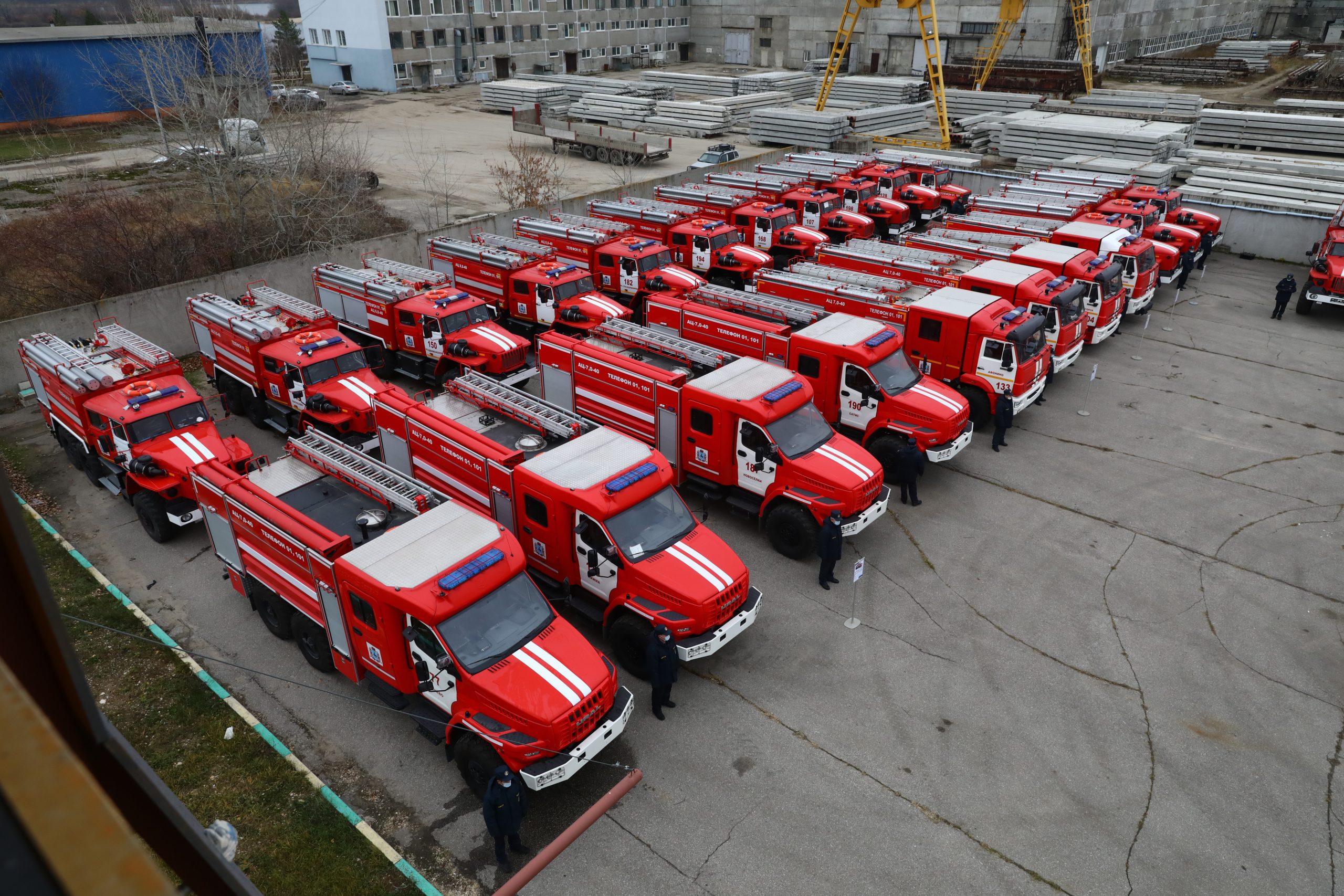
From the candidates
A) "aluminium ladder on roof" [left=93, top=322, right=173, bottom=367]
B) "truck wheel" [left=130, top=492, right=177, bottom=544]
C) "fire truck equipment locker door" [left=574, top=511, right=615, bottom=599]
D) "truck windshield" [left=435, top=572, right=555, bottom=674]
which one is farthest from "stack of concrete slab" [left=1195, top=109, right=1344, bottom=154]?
"truck wheel" [left=130, top=492, right=177, bottom=544]

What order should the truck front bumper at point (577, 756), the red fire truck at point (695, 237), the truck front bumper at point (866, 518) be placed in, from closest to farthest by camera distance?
1. the truck front bumper at point (577, 756)
2. the truck front bumper at point (866, 518)
3. the red fire truck at point (695, 237)

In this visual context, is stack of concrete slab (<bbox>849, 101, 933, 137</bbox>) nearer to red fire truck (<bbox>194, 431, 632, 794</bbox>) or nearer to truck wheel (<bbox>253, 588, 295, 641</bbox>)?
red fire truck (<bbox>194, 431, 632, 794</bbox>)

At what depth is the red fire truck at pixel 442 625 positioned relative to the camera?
926cm

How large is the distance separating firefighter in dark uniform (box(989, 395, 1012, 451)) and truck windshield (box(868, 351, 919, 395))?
7.54 ft

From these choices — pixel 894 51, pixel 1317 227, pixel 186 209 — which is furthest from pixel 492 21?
pixel 1317 227

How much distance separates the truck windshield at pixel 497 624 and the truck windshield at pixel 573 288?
12536 millimetres

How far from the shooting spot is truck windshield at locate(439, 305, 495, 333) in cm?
1939

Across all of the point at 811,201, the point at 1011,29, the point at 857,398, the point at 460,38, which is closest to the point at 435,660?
the point at 857,398

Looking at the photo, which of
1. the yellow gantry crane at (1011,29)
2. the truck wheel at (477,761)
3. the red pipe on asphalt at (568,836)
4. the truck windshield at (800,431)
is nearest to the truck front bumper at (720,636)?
the red pipe on asphalt at (568,836)

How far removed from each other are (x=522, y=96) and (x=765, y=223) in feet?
117

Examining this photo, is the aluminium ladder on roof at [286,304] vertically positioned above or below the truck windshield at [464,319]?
above

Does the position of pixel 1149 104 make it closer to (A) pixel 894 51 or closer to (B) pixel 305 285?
(A) pixel 894 51

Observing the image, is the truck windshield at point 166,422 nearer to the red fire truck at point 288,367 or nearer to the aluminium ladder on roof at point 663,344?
the red fire truck at point 288,367

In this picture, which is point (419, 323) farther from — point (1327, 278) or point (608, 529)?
point (1327, 278)
